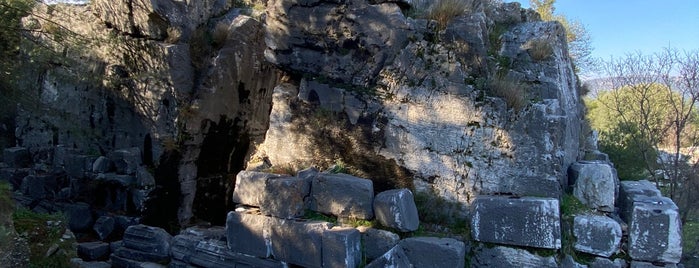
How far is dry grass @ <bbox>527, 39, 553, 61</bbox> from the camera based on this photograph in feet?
13.6

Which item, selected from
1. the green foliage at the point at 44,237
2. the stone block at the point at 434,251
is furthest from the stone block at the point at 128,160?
the stone block at the point at 434,251

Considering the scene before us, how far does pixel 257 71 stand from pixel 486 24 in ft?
14.0

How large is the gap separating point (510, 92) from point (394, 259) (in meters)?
1.63

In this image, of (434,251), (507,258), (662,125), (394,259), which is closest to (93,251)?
(394,259)

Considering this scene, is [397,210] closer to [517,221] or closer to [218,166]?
[517,221]

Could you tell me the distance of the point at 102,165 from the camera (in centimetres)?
766

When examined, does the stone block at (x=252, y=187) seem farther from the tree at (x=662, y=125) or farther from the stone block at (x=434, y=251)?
the tree at (x=662, y=125)

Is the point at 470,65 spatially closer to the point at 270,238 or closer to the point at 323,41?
the point at 323,41

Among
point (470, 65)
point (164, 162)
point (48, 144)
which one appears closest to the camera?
point (470, 65)

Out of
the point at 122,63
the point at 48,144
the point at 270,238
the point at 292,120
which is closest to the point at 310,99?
the point at 292,120

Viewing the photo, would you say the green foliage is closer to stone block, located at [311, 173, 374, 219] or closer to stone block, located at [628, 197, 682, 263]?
stone block, located at [311, 173, 374, 219]

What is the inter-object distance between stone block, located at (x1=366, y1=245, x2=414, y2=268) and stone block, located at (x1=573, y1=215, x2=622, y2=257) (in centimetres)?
128

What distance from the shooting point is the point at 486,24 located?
4.38 metres

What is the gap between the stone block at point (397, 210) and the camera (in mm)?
3789
